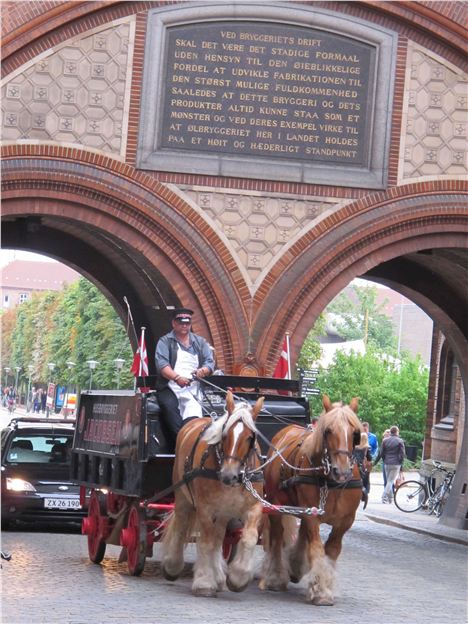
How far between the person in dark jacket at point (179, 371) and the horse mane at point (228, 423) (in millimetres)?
1135

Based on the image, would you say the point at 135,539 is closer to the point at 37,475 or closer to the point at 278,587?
the point at 278,587

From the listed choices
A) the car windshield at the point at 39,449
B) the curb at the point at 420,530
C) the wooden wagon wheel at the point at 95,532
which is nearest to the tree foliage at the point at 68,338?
the curb at the point at 420,530

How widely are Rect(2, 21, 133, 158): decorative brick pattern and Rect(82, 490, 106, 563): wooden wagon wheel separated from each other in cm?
714

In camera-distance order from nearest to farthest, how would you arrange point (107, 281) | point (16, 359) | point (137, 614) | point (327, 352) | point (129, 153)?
point (137, 614) → point (129, 153) → point (107, 281) → point (327, 352) → point (16, 359)

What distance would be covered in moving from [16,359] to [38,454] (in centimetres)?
11952

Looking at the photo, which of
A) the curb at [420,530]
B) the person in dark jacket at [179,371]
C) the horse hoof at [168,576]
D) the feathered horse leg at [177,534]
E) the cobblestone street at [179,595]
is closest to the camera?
the cobblestone street at [179,595]

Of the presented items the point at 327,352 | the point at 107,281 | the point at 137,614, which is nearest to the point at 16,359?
the point at 327,352

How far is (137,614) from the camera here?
35.0 ft

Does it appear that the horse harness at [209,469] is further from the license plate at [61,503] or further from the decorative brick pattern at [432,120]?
the decorative brick pattern at [432,120]

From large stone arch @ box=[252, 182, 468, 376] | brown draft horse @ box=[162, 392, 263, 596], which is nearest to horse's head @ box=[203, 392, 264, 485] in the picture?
brown draft horse @ box=[162, 392, 263, 596]

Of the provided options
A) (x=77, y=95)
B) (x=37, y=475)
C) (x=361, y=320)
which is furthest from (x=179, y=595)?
(x=361, y=320)

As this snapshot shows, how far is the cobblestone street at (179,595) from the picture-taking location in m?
10.7

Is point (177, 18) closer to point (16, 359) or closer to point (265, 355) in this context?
point (265, 355)

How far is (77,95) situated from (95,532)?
8.15 m
